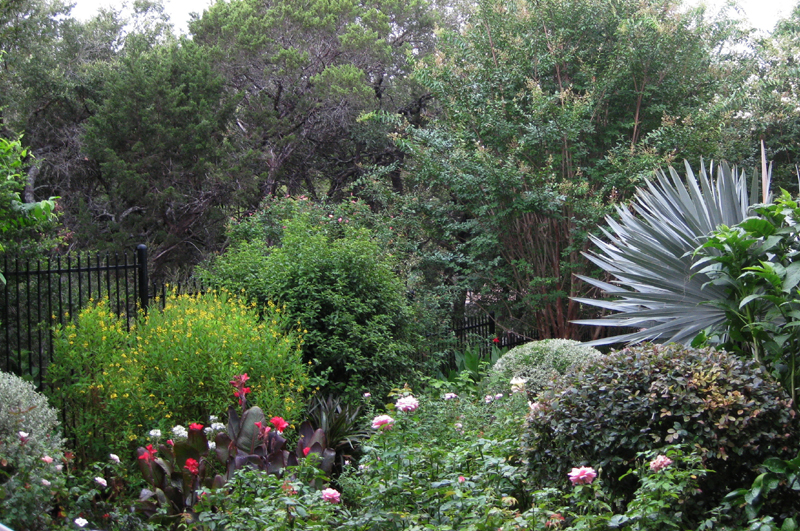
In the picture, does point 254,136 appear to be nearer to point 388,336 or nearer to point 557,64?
point 557,64

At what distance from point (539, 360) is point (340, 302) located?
2237 mm

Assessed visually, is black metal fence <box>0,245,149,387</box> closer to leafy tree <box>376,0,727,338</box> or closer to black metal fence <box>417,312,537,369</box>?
black metal fence <box>417,312,537,369</box>

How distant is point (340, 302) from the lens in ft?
23.2

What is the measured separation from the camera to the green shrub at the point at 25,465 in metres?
3.64

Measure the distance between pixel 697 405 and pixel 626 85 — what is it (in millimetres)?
7943

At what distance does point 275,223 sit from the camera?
10742mm

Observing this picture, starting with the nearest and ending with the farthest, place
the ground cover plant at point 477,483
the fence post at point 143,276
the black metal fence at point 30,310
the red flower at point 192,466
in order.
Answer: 1. the ground cover plant at point 477,483
2. the red flower at point 192,466
3. the black metal fence at point 30,310
4. the fence post at point 143,276

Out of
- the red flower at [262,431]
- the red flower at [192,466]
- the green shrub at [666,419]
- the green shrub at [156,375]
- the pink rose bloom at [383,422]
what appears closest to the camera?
the green shrub at [666,419]

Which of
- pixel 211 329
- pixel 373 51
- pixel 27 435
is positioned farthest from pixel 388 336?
pixel 373 51

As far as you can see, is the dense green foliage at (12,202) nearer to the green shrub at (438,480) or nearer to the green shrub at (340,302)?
the green shrub at (340,302)

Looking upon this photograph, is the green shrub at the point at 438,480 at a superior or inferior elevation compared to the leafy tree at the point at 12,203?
inferior

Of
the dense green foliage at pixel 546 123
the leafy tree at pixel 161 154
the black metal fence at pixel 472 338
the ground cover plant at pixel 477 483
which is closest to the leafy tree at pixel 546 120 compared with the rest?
the dense green foliage at pixel 546 123

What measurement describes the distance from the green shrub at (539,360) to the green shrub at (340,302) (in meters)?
1.09

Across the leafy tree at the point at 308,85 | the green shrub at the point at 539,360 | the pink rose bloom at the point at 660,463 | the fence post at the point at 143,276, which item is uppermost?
the leafy tree at the point at 308,85
